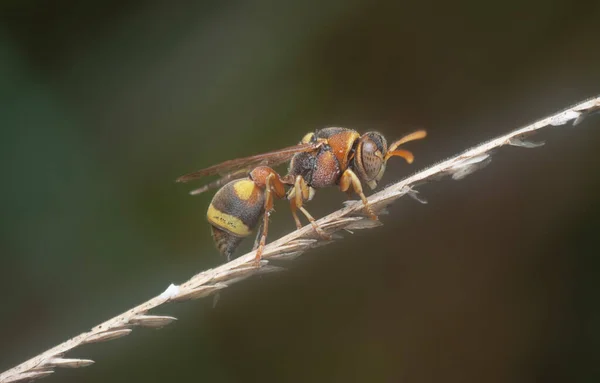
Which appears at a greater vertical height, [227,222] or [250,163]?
[250,163]

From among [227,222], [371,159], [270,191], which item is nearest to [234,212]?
[227,222]

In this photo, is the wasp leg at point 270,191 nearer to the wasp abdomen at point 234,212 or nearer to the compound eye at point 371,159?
the wasp abdomen at point 234,212

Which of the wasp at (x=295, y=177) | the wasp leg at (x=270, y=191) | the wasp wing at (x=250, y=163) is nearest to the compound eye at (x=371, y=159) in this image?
the wasp at (x=295, y=177)

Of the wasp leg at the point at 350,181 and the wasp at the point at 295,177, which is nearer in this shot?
the wasp leg at the point at 350,181

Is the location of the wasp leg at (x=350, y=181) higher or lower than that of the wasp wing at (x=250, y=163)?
lower

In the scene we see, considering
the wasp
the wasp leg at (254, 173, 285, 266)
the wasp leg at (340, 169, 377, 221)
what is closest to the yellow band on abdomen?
the wasp

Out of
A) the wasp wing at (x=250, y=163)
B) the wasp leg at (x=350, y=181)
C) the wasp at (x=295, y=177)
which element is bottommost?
the wasp leg at (x=350, y=181)

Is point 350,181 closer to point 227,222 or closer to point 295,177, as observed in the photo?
point 295,177

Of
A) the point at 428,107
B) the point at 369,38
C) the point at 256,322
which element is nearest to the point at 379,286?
the point at 256,322
